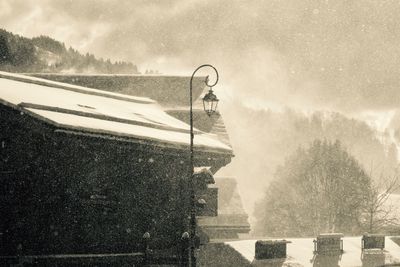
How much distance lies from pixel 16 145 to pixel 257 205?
41734 millimetres

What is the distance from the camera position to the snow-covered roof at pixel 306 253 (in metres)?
21.8

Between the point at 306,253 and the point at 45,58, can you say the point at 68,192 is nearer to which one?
the point at 306,253

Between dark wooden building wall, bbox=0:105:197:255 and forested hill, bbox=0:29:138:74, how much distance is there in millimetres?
53258

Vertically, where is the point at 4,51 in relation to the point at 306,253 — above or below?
above

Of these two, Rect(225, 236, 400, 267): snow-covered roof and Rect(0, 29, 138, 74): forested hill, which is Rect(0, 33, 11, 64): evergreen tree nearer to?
Rect(0, 29, 138, 74): forested hill

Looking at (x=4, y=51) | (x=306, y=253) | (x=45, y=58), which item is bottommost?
(x=306, y=253)

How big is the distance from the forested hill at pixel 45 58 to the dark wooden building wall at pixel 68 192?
53258mm

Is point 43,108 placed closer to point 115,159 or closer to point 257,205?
point 115,159

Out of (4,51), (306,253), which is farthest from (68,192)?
(4,51)

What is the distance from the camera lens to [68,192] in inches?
509

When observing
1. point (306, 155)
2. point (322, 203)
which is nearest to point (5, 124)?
point (322, 203)

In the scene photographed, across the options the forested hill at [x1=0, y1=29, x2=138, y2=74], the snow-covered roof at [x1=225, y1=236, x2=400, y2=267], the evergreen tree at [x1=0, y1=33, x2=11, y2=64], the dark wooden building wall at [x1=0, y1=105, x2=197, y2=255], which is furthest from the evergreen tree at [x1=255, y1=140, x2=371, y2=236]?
the evergreen tree at [x1=0, y1=33, x2=11, y2=64]

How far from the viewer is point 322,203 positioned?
155 feet

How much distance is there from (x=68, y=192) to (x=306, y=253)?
15.3 metres
